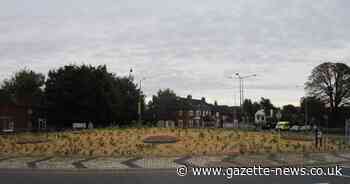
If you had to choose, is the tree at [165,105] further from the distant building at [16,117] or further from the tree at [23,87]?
the distant building at [16,117]

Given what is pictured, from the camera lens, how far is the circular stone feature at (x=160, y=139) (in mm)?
33156

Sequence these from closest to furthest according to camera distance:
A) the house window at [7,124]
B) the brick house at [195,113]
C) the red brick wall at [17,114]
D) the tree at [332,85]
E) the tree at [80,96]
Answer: the house window at [7,124], the red brick wall at [17,114], the tree at [80,96], the tree at [332,85], the brick house at [195,113]

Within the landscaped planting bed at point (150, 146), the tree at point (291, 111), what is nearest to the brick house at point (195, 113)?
the tree at point (291, 111)

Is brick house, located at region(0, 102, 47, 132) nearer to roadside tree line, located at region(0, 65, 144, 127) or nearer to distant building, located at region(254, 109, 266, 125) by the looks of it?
roadside tree line, located at region(0, 65, 144, 127)

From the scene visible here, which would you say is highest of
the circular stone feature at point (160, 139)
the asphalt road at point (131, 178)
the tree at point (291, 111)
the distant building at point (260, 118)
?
the tree at point (291, 111)

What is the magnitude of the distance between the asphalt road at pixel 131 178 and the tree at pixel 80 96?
61.7 m

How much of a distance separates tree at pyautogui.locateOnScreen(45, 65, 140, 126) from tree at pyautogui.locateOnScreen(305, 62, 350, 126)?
41.4 m

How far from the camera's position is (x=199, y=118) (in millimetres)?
149000

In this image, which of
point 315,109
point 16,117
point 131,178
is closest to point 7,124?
point 16,117

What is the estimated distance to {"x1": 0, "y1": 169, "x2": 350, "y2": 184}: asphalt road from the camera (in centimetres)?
1589

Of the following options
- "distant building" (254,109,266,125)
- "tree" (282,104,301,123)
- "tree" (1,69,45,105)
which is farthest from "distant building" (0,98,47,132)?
"tree" (282,104,301,123)

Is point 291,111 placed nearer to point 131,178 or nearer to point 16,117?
point 16,117

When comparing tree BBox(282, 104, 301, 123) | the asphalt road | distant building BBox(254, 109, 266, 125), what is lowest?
the asphalt road

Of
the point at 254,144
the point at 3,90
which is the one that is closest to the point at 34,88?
the point at 3,90
